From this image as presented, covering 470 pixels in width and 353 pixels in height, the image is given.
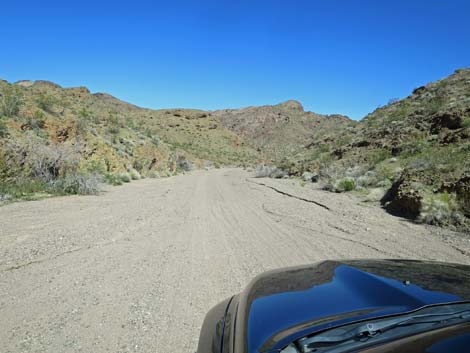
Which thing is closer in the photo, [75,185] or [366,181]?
[75,185]

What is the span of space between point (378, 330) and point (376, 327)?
21 mm

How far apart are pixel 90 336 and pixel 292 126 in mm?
113158

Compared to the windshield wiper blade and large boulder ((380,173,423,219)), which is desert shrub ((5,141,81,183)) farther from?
the windshield wiper blade

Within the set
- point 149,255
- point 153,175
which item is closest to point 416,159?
point 149,255

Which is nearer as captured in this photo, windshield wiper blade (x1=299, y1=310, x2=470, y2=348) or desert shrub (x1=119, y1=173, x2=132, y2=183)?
windshield wiper blade (x1=299, y1=310, x2=470, y2=348)

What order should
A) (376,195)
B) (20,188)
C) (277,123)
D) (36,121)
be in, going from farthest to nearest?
(277,123), (36,121), (376,195), (20,188)

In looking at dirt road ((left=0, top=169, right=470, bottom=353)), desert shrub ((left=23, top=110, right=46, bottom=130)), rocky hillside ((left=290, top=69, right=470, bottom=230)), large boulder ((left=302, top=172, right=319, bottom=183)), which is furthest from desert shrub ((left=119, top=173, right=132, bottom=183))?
rocky hillside ((left=290, top=69, right=470, bottom=230))

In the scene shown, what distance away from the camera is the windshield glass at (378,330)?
60.1 inches

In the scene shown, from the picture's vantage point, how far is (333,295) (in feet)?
6.61

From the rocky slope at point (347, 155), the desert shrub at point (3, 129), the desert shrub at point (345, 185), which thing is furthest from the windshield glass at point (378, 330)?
the desert shrub at point (3, 129)

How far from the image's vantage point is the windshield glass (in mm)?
1527

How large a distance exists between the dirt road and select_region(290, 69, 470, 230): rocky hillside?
0.98 meters

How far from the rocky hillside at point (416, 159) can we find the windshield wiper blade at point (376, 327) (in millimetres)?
7061

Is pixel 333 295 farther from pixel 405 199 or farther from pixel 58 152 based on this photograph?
pixel 58 152
